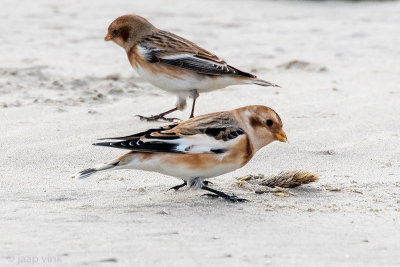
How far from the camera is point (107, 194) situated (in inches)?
216

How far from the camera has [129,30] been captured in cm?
812

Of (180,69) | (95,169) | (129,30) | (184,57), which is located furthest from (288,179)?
(129,30)

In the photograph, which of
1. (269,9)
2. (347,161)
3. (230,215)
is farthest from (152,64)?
(269,9)

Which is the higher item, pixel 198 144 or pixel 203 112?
pixel 198 144

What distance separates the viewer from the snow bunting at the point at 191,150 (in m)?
5.21

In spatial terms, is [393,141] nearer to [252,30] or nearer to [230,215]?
[230,215]

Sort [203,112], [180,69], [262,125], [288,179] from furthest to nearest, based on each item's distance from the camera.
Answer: [203,112]
[180,69]
[288,179]
[262,125]

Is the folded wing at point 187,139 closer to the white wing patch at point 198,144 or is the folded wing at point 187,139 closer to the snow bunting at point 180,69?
the white wing patch at point 198,144

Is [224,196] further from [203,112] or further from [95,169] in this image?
[203,112]

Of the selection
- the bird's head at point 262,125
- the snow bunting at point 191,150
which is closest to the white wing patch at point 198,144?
the snow bunting at point 191,150

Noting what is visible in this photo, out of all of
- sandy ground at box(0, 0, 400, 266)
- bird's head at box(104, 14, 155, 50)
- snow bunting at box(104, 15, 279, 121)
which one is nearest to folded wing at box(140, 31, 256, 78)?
snow bunting at box(104, 15, 279, 121)

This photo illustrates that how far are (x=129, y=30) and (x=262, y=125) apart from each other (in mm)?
3003

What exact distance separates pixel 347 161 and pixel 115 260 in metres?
2.92

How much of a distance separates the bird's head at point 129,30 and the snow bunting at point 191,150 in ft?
9.23
